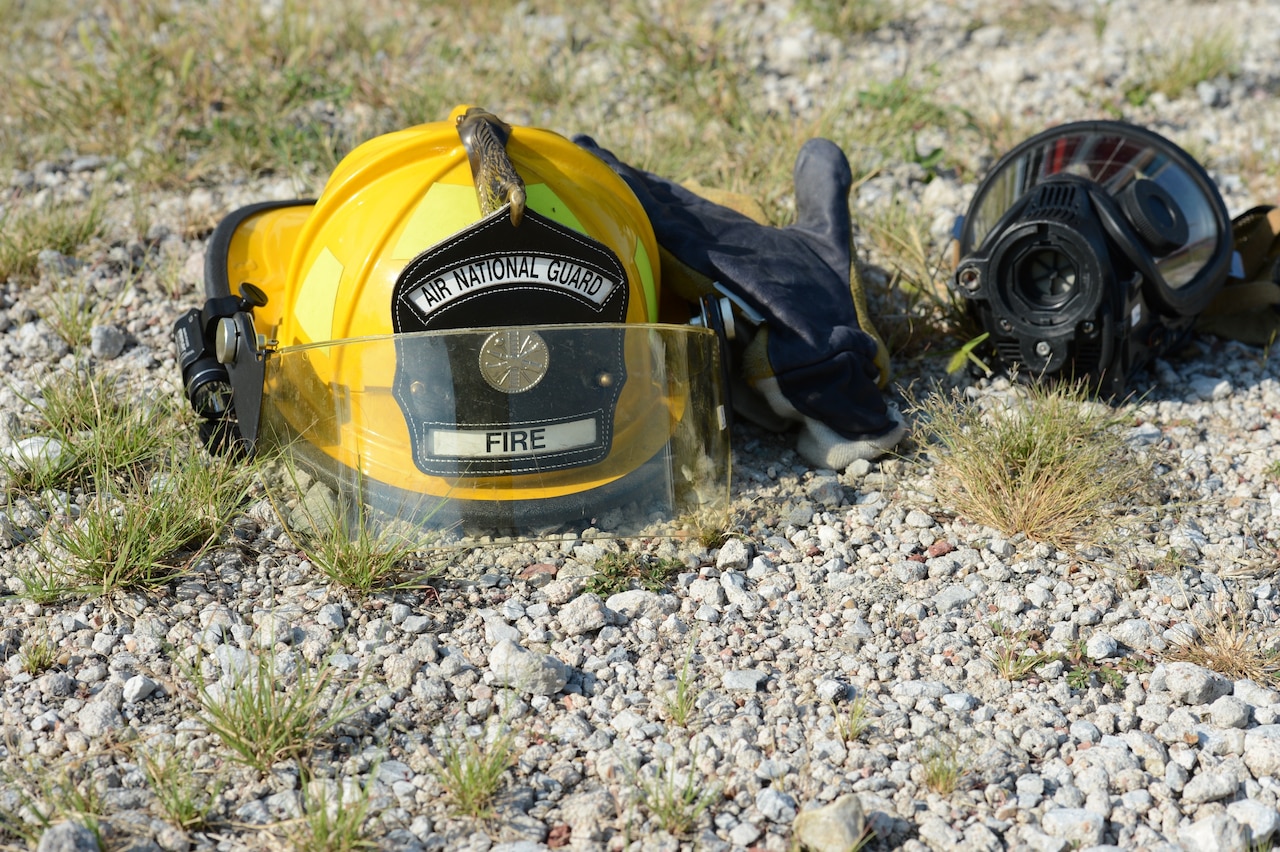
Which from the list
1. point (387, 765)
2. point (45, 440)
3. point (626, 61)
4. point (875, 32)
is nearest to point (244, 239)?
point (45, 440)

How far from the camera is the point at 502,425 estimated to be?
8.59 feet

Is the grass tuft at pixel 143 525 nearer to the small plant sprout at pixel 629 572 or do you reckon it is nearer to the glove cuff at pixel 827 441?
the small plant sprout at pixel 629 572

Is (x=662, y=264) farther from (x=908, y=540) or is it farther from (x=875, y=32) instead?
(x=875, y=32)

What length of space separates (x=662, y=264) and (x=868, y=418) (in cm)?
71

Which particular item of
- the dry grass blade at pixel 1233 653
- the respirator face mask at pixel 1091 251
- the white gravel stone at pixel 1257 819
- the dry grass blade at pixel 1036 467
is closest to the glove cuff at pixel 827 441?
the dry grass blade at pixel 1036 467

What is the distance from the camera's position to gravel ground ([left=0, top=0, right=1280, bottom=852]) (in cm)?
216

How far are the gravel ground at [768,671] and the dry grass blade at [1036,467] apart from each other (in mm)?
67

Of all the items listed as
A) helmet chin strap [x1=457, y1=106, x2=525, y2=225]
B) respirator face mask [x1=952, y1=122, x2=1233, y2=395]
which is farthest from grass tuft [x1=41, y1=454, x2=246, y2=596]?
respirator face mask [x1=952, y1=122, x2=1233, y2=395]

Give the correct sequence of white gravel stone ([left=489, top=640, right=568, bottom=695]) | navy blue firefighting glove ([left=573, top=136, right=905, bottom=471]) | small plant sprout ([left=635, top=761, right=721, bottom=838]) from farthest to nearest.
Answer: navy blue firefighting glove ([left=573, top=136, right=905, bottom=471]), white gravel stone ([left=489, top=640, right=568, bottom=695]), small plant sprout ([left=635, top=761, right=721, bottom=838])

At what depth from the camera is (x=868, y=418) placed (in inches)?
129

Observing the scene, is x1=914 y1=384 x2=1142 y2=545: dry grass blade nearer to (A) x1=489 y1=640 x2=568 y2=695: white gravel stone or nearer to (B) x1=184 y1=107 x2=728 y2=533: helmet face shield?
(B) x1=184 y1=107 x2=728 y2=533: helmet face shield

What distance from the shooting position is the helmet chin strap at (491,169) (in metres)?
2.60

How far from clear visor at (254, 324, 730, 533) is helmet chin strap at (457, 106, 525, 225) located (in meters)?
0.29

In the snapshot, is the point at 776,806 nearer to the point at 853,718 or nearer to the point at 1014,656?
the point at 853,718
